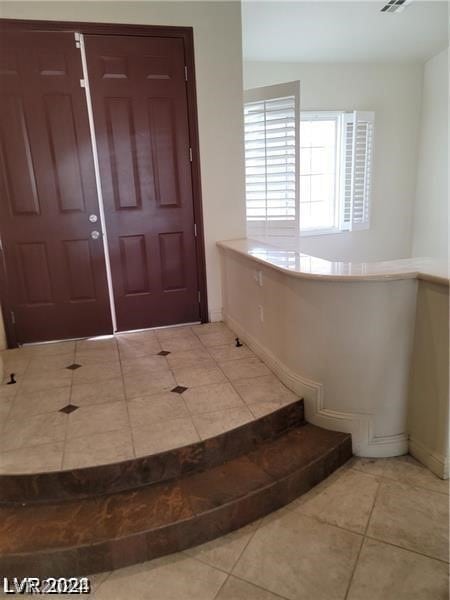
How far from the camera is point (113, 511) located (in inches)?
71.8

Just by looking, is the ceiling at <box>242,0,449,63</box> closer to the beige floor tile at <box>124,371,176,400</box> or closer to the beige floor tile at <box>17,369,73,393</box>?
the beige floor tile at <box>124,371,176,400</box>

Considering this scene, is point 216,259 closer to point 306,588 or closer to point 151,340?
point 151,340

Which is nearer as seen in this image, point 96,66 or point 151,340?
point 96,66

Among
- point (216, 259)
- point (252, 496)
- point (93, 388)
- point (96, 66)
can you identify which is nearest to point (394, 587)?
point (252, 496)

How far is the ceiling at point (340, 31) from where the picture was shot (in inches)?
137

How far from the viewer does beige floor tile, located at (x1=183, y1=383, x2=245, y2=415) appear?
91.9 inches

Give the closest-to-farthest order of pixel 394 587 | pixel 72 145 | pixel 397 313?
1. pixel 394 587
2. pixel 397 313
3. pixel 72 145

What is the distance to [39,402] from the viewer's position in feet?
8.13

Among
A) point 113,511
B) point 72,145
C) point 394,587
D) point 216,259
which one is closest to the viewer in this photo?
point 394,587

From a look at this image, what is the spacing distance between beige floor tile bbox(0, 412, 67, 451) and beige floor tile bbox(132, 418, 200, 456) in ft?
1.38

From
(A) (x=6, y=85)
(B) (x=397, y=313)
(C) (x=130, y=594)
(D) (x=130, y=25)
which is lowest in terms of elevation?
(C) (x=130, y=594)

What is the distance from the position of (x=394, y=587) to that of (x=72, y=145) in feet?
11.0

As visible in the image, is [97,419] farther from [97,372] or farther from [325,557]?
[325,557]

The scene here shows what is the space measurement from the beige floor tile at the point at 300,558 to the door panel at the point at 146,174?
2.18m
